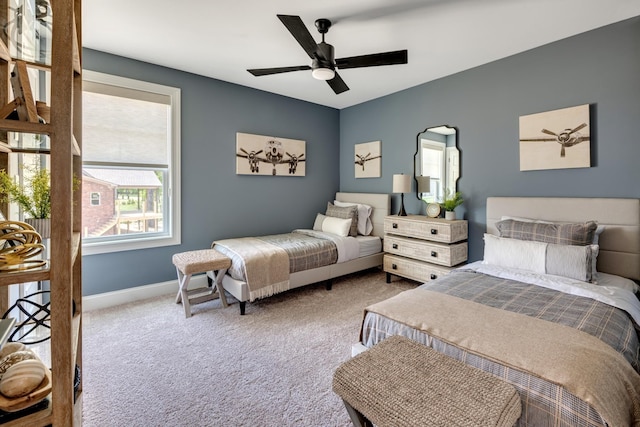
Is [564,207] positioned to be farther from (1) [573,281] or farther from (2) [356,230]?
(2) [356,230]

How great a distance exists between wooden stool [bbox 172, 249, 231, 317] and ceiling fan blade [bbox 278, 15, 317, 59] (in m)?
2.09

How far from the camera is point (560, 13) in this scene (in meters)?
2.40

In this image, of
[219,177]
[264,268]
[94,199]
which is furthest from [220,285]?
[94,199]

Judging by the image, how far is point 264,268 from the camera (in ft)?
10.1

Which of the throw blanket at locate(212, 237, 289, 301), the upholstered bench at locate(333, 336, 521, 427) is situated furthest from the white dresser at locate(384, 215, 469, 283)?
the upholstered bench at locate(333, 336, 521, 427)

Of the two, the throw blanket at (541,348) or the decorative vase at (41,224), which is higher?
the decorative vase at (41,224)

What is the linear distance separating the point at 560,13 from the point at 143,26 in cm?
346

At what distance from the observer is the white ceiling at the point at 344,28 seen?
232cm

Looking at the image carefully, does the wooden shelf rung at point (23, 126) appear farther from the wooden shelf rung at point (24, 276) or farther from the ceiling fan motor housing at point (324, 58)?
the ceiling fan motor housing at point (324, 58)

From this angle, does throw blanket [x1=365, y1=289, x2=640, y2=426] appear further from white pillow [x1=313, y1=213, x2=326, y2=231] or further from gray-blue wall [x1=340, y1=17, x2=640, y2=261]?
white pillow [x1=313, y1=213, x2=326, y2=231]

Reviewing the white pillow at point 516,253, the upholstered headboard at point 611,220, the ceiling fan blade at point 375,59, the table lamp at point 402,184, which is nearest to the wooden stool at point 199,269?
the ceiling fan blade at point 375,59

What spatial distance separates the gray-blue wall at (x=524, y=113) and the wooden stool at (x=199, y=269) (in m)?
2.61

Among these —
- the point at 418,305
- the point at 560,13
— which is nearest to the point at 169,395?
the point at 418,305

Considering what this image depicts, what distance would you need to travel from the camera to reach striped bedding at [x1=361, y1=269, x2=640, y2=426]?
1146mm
